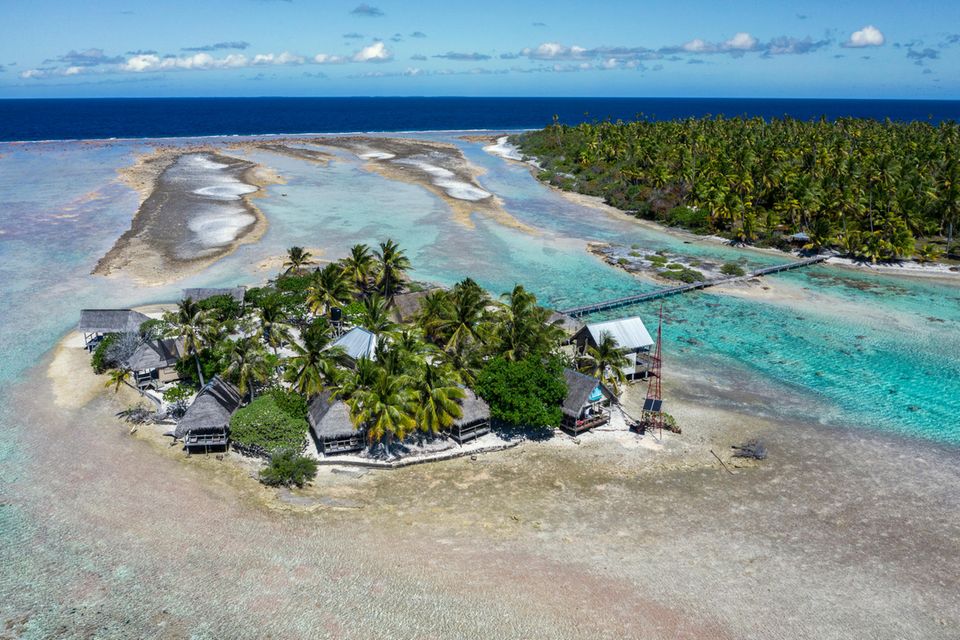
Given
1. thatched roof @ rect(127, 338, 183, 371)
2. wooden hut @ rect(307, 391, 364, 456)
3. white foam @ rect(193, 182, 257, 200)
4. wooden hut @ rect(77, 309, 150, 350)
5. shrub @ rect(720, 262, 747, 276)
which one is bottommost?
wooden hut @ rect(307, 391, 364, 456)

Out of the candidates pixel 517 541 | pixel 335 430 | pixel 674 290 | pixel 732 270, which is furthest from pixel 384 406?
pixel 732 270

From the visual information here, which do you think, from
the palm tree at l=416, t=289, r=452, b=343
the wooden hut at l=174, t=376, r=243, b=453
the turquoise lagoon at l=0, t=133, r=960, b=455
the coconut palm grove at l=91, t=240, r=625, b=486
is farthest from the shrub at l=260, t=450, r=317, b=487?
the turquoise lagoon at l=0, t=133, r=960, b=455

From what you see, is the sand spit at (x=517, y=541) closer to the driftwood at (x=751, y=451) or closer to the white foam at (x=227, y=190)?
the driftwood at (x=751, y=451)

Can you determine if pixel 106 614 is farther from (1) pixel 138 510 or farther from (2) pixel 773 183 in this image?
(2) pixel 773 183

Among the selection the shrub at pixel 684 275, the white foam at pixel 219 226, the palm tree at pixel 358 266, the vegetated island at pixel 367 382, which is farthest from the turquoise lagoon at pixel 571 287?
the palm tree at pixel 358 266

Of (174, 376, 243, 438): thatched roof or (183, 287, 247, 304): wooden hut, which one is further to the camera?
(183, 287, 247, 304): wooden hut

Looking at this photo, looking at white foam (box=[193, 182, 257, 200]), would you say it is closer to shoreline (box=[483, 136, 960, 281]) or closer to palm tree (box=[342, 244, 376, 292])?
shoreline (box=[483, 136, 960, 281])

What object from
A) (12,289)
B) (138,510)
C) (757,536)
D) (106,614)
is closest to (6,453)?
(138,510)
